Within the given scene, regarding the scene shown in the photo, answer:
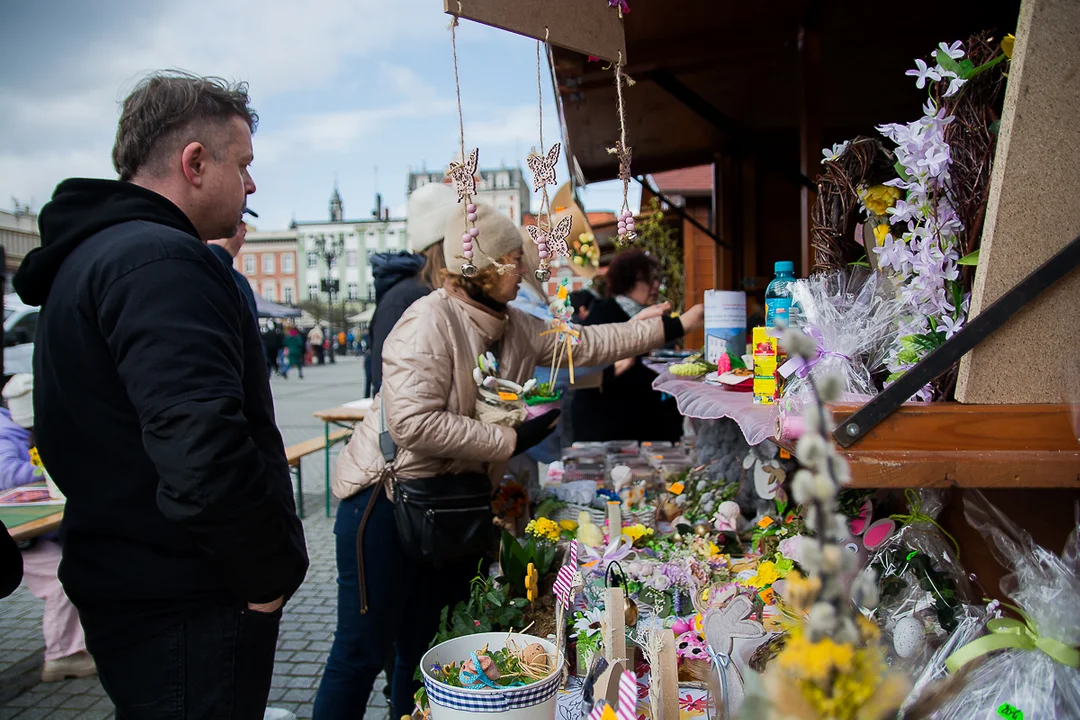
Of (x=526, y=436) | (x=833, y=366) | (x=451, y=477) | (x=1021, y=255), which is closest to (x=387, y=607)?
(x=451, y=477)

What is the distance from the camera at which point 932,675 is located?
4.07 feet

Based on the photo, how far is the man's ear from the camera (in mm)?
1687

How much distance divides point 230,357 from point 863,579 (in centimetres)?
130

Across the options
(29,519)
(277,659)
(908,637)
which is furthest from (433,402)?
(277,659)

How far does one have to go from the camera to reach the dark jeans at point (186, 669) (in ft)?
5.27

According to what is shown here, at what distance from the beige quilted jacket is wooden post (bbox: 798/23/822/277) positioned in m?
1.61

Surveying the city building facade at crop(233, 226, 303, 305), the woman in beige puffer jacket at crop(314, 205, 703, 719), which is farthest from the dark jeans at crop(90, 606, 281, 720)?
the city building facade at crop(233, 226, 303, 305)

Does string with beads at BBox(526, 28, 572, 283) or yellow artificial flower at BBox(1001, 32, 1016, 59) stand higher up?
yellow artificial flower at BBox(1001, 32, 1016, 59)

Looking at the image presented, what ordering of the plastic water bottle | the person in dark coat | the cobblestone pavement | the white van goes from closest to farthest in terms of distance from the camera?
1. the plastic water bottle
2. the person in dark coat
3. the cobblestone pavement
4. the white van

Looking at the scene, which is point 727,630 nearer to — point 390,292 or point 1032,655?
point 1032,655

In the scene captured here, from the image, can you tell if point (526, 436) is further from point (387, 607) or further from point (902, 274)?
point (902, 274)

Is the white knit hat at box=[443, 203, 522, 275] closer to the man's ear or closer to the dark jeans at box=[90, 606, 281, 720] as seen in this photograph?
the man's ear

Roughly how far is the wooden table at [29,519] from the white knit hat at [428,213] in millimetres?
2015

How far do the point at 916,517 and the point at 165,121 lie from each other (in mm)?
1828
